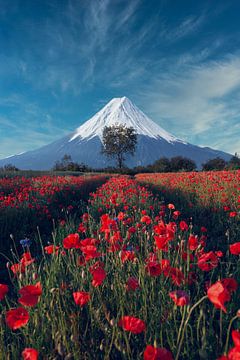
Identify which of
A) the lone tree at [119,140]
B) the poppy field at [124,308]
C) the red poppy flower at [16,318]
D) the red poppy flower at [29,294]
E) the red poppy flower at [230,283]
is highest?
the lone tree at [119,140]

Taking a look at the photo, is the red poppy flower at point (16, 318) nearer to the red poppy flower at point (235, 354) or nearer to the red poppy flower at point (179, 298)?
the red poppy flower at point (179, 298)

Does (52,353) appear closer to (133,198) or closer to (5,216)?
(5,216)

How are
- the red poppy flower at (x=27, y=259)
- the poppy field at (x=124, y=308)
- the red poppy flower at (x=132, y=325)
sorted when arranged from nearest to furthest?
the red poppy flower at (x=132, y=325)
the poppy field at (x=124, y=308)
the red poppy flower at (x=27, y=259)

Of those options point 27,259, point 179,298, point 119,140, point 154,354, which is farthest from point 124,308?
point 119,140

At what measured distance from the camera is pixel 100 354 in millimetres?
1631

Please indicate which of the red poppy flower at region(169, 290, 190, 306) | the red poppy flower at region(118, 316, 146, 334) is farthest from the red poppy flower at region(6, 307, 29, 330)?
the red poppy flower at region(169, 290, 190, 306)

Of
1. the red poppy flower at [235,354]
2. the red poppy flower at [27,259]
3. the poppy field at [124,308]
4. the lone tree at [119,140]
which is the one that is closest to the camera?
the red poppy flower at [235,354]

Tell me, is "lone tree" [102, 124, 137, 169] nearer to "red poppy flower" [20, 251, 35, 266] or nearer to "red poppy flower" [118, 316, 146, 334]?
"red poppy flower" [20, 251, 35, 266]

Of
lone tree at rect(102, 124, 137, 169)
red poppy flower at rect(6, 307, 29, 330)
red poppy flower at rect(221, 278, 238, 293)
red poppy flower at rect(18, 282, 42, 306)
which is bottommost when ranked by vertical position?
red poppy flower at rect(6, 307, 29, 330)

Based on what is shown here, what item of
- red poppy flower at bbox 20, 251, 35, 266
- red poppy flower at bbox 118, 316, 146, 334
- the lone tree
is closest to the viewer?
red poppy flower at bbox 118, 316, 146, 334

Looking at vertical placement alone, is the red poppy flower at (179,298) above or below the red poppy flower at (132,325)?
above

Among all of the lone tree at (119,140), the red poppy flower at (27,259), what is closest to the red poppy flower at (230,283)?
the red poppy flower at (27,259)

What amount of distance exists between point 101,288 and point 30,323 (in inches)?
23.9

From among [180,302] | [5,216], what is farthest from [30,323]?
[5,216]
